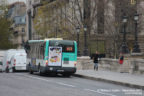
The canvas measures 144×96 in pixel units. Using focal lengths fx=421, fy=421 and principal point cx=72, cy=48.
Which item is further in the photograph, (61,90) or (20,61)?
(20,61)

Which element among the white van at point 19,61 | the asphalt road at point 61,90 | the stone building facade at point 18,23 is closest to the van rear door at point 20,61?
the white van at point 19,61

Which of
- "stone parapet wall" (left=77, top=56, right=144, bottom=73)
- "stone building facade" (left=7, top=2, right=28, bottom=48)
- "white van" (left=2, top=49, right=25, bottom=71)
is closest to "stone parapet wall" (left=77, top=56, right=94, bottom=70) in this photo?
"stone parapet wall" (left=77, top=56, right=144, bottom=73)

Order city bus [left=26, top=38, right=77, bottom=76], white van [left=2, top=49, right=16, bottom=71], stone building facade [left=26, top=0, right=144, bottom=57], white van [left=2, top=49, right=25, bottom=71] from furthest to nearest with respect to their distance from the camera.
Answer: stone building facade [left=26, top=0, right=144, bottom=57]
white van [left=2, top=49, right=16, bottom=71]
white van [left=2, top=49, right=25, bottom=71]
city bus [left=26, top=38, right=77, bottom=76]

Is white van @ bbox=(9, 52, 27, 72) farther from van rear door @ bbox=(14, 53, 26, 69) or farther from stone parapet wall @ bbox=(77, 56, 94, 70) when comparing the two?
stone parapet wall @ bbox=(77, 56, 94, 70)

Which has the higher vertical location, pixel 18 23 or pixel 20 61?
pixel 18 23

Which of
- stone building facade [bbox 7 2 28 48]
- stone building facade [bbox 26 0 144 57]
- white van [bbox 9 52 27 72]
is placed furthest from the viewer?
stone building facade [bbox 7 2 28 48]

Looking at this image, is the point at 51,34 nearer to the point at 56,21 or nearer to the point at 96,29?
the point at 56,21

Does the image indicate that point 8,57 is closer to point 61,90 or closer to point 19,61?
point 19,61

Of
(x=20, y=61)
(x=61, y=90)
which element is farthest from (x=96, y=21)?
(x=61, y=90)

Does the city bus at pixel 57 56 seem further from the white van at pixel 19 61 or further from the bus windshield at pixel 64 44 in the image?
the white van at pixel 19 61

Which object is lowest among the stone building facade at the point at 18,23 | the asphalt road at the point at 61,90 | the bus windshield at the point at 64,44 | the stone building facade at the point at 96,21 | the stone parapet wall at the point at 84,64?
the asphalt road at the point at 61,90

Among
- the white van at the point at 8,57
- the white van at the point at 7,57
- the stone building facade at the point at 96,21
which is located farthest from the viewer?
the stone building facade at the point at 96,21

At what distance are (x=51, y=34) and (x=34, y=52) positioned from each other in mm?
20182

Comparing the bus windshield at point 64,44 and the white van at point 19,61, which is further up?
the bus windshield at point 64,44
